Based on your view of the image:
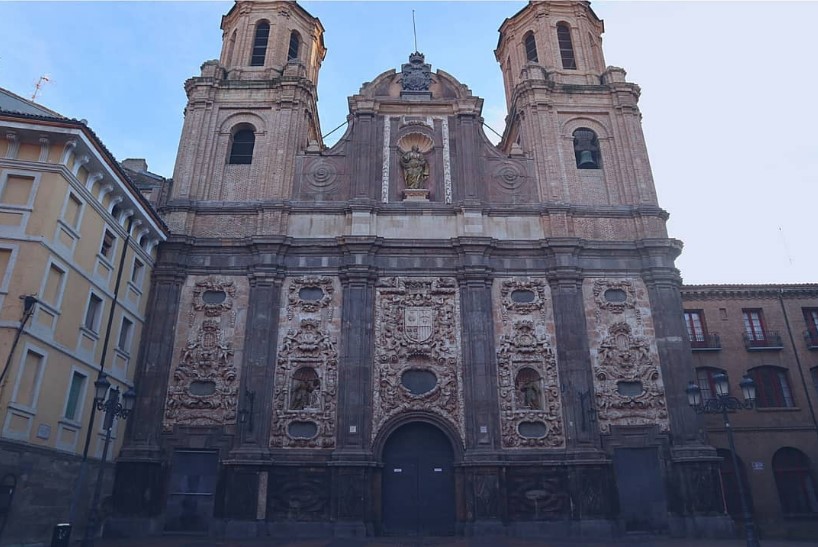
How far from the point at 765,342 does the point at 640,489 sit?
39.0ft

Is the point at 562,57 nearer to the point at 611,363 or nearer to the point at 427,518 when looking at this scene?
the point at 611,363

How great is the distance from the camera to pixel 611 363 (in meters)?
23.0

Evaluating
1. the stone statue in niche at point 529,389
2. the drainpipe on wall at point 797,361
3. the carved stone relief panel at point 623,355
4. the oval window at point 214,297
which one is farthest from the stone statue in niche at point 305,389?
the drainpipe on wall at point 797,361

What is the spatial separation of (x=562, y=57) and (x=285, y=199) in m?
16.3

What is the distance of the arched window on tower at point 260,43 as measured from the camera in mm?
30375

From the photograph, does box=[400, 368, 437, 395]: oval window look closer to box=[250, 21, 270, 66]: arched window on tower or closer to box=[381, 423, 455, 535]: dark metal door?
box=[381, 423, 455, 535]: dark metal door

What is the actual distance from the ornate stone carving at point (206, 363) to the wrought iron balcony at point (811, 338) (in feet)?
84.1

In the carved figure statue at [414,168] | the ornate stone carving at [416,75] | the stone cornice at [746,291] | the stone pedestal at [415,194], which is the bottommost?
the stone cornice at [746,291]

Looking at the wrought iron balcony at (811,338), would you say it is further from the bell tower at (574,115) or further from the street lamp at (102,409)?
the street lamp at (102,409)

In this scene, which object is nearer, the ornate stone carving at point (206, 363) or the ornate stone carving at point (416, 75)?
the ornate stone carving at point (206, 363)

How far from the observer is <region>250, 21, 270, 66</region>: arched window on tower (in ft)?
99.7

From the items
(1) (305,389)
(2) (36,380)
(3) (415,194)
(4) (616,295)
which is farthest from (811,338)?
(2) (36,380)

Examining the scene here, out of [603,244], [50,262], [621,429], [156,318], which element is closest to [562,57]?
[603,244]

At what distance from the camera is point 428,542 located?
19359 millimetres
